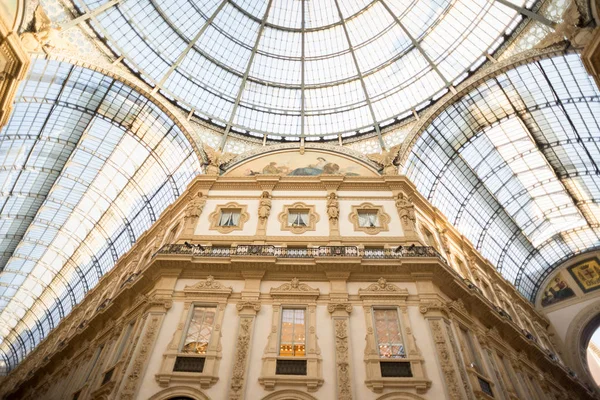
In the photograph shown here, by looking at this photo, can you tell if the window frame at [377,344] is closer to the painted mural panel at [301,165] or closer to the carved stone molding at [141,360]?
the carved stone molding at [141,360]

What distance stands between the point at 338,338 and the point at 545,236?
39.2 meters

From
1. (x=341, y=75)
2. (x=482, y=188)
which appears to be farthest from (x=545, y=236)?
(x=341, y=75)

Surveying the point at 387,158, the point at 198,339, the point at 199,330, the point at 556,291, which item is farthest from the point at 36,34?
the point at 556,291

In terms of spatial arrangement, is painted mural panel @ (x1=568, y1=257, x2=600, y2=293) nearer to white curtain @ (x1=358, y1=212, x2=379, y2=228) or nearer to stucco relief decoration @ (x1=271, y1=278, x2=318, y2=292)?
white curtain @ (x1=358, y1=212, x2=379, y2=228)

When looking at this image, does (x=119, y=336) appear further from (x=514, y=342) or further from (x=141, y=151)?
(x=514, y=342)

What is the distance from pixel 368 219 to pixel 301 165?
23.1ft

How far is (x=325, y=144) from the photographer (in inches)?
1236

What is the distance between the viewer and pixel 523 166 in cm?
3862

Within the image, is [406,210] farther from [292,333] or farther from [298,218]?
[292,333]

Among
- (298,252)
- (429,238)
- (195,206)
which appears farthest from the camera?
(429,238)

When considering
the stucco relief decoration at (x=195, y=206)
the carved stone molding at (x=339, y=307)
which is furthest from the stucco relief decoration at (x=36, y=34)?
the carved stone molding at (x=339, y=307)

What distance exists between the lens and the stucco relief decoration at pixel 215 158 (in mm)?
28562

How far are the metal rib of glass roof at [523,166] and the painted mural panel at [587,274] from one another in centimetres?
180

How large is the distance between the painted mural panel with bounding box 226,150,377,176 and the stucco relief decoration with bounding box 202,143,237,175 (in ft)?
3.47
